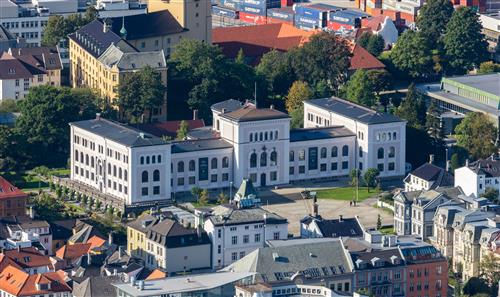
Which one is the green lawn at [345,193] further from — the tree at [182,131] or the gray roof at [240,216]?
the gray roof at [240,216]

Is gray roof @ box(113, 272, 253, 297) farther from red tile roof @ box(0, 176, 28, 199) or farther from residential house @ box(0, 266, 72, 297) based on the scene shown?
red tile roof @ box(0, 176, 28, 199)

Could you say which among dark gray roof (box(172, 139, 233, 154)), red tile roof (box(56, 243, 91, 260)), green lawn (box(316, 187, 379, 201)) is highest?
dark gray roof (box(172, 139, 233, 154))

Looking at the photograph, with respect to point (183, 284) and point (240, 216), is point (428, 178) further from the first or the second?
point (183, 284)

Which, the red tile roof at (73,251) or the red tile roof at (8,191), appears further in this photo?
the red tile roof at (8,191)

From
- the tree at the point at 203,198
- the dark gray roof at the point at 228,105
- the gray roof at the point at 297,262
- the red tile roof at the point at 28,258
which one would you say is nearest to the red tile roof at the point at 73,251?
the red tile roof at the point at 28,258

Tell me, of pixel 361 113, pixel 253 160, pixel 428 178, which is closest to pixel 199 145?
pixel 253 160

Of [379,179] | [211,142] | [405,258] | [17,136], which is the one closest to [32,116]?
[17,136]

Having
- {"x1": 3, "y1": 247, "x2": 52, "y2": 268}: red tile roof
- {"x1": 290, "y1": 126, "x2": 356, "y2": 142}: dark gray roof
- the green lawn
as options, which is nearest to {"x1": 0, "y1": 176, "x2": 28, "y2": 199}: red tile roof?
{"x1": 3, "y1": 247, "x2": 52, "y2": 268}: red tile roof
